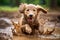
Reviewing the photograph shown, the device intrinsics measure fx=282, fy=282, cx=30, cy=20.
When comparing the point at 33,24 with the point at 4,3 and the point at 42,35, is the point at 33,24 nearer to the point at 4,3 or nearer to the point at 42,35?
the point at 42,35

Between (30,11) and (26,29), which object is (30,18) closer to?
(30,11)

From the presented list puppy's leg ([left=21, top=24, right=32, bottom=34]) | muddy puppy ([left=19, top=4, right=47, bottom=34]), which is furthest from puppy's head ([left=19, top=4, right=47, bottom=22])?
puppy's leg ([left=21, top=24, right=32, bottom=34])

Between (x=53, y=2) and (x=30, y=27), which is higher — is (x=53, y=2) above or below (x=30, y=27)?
below

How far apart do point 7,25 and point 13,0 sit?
1556 cm

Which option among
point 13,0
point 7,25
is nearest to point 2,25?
point 7,25

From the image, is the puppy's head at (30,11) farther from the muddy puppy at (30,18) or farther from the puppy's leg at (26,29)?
the puppy's leg at (26,29)

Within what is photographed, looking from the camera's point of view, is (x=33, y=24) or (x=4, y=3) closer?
(x=33, y=24)

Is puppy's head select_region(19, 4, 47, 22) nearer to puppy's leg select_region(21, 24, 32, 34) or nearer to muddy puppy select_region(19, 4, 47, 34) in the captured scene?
muddy puppy select_region(19, 4, 47, 34)

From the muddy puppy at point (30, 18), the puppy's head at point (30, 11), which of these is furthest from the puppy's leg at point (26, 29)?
the puppy's head at point (30, 11)

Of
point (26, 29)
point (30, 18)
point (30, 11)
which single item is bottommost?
point (26, 29)

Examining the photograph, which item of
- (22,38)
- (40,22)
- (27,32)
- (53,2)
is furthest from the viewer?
(53,2)

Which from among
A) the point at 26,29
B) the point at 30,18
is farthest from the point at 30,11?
the point at 26,29

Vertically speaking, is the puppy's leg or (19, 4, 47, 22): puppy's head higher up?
(19, 4, 47, 22): puppy's head

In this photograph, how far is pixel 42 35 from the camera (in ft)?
27.8
